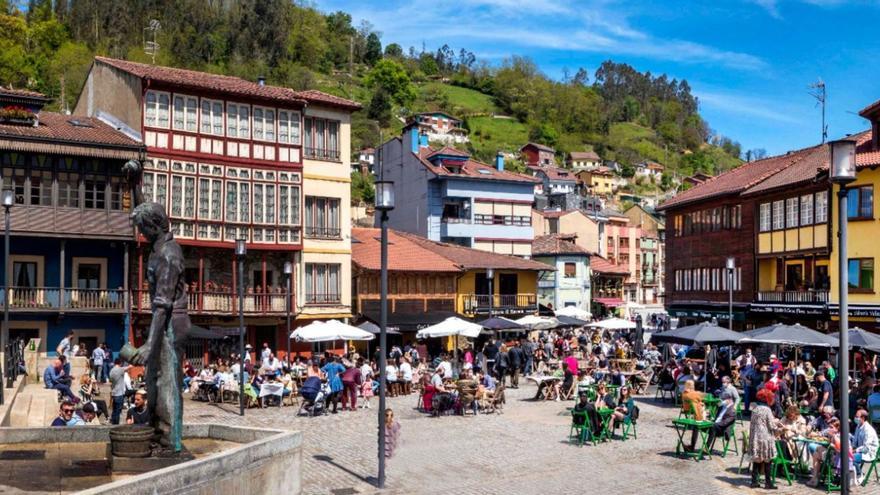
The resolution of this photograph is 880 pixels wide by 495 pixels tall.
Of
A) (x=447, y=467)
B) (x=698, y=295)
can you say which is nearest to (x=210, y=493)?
(x=447, y=467)

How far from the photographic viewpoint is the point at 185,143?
1469 inches

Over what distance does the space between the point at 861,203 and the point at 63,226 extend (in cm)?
3203

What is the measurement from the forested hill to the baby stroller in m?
66.5

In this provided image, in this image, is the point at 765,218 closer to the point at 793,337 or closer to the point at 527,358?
the point at 527,358

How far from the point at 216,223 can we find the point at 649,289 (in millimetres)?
74329

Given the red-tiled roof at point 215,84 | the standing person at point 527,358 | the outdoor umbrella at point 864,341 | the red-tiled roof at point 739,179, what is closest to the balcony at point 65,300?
the red-tiled roof at point 215,84

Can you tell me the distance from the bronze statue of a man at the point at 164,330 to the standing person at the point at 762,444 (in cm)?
976

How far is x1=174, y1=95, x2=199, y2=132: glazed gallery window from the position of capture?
37.2 m

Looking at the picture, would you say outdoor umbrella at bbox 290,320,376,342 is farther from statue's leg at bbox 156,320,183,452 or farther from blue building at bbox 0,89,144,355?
statue's leg at bbox 156,320,183,452

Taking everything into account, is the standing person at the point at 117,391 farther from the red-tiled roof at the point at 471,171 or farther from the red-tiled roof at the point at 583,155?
the red-tiled roof at the point at 583,155

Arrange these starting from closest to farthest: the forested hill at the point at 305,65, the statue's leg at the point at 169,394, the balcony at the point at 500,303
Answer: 1. the statue's leg at the point at 169,394
2. the balcony at the point at 500,303
3. the forested hill at the point at 305,65

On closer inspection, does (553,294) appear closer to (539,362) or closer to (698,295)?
(698,295)

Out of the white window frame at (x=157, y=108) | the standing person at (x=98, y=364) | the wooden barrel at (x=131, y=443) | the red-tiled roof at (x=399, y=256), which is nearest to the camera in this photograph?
the wooden barrel at (x=131, y=443)

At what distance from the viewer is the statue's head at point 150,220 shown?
10.8m
